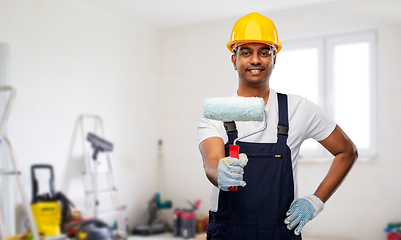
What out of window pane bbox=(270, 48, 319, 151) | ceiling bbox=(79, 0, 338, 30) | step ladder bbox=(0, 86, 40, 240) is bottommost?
step ladder bbox=(0, 86, 40, 240)

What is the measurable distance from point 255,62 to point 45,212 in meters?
2.54

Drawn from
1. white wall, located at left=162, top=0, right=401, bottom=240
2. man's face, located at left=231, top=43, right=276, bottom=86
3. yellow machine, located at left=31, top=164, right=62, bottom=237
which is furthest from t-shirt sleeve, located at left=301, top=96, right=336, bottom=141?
white wall, located at left=162, top=0, right=401, bottom=240

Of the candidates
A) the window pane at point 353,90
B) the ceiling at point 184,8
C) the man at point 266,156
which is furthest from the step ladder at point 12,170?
the window pane at point 353,90

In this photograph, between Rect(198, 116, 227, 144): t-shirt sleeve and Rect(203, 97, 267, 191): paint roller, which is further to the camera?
Rect(198, 116, 227, 144): t-shirt sleeve

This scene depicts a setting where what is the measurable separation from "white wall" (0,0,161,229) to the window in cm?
169

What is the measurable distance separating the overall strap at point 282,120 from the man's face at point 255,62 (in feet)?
0.32

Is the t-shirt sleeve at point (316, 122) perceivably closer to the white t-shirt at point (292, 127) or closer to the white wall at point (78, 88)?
the white t-shirt at point (292, 127)

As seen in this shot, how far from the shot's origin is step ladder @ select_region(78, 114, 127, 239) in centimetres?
378

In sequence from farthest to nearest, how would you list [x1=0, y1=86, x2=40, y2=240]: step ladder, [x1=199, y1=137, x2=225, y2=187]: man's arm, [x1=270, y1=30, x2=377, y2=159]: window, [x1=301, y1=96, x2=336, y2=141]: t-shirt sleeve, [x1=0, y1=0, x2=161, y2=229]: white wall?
[x1=270, y1=30, x2=377, y2=159]: window, [x1=0, y1=0, x2=161, y2=229]: white wall, [x1=0, y1=86, x2=40, y2=240]: step ladder, [x1=301, y1=96, x2=336, y2=141]: t-shirt sleeve, [x1=199, y1=137, x2=225, y2=187]: man's arm

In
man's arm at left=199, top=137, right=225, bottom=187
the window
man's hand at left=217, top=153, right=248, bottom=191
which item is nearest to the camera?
man's hand at left=217, top=153, right=248, bottom=191

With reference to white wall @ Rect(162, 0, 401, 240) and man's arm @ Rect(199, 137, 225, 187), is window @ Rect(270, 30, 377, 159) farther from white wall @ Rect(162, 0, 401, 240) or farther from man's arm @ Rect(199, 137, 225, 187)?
man's arm @ Rect(199, 137, 225, 187)

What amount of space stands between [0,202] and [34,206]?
251 millimetres

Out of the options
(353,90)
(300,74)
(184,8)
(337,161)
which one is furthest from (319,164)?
(337,161)

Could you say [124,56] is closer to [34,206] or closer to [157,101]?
[157,101]
